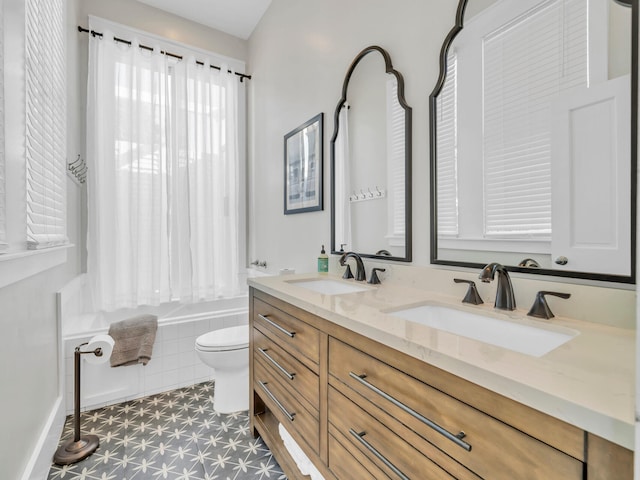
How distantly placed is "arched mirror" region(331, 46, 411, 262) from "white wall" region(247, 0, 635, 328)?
2.2 inches

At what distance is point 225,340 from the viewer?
2.11m

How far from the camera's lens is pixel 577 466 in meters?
0.50

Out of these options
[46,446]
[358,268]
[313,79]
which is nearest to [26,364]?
[46,446]

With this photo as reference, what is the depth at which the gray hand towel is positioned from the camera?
2150 mm

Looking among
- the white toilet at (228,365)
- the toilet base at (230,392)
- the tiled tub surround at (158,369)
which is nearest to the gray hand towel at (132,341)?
the tiled tub surround at (158,369)

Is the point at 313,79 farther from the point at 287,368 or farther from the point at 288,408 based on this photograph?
the point at 288,408

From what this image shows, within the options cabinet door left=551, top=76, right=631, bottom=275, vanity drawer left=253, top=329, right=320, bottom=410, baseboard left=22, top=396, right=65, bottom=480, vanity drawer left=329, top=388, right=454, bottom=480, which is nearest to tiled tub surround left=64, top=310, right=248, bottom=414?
baseboard left=22, top=396, right=65, bottom=480

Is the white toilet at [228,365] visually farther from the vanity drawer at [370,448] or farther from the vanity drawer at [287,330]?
the vanity drawer at [370,448]

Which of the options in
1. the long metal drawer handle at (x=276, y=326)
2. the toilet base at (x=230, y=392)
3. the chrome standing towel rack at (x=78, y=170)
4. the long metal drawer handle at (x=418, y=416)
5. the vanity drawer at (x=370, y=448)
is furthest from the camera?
the chrome standing towel rack at (x=78, y=170)

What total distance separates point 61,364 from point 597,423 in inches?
98.5

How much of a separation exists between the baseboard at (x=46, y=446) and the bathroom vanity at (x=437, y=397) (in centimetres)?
101

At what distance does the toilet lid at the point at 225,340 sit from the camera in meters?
1.97

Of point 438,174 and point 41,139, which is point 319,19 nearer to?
point 438,174

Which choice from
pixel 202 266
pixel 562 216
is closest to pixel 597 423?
pixel 562 216
